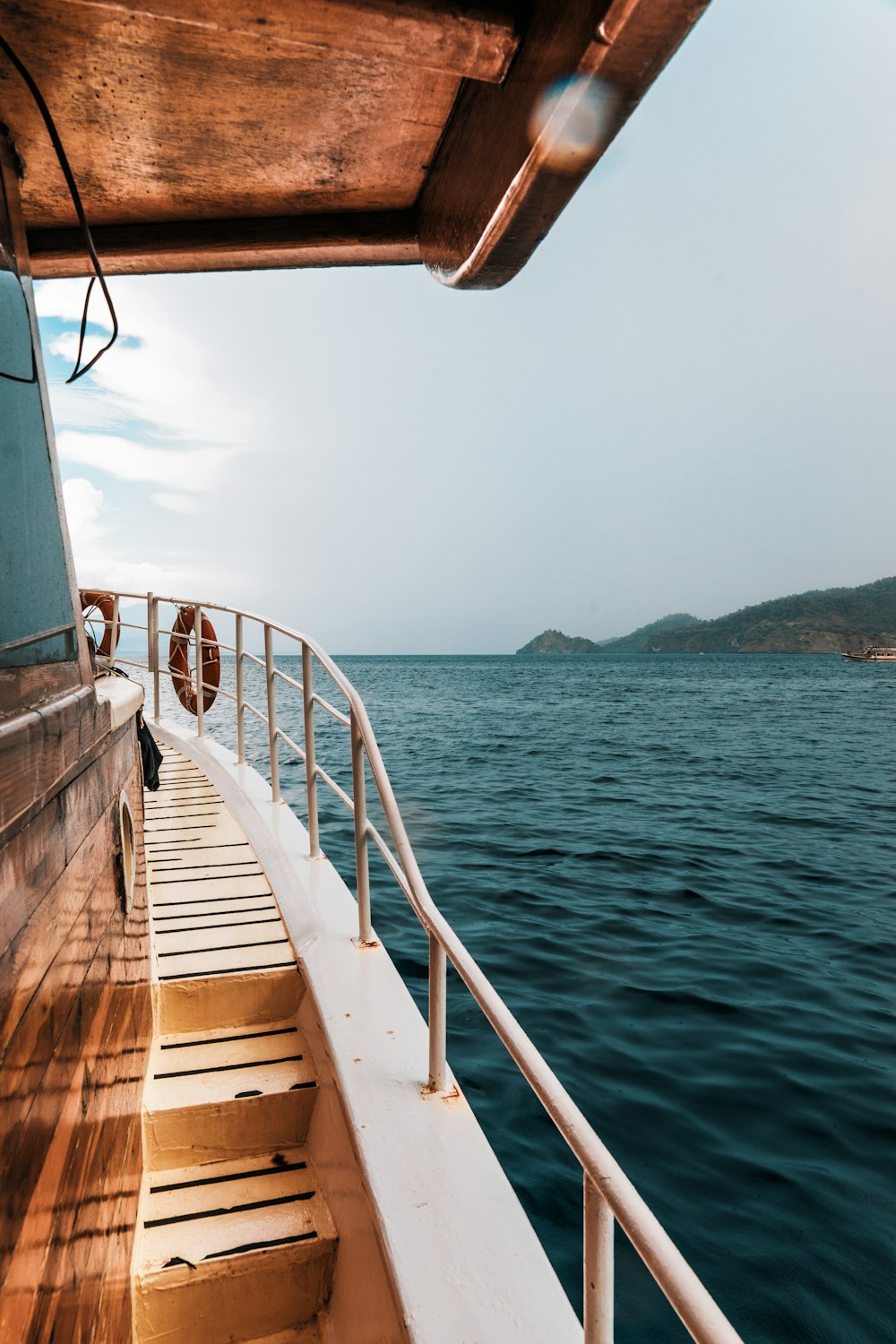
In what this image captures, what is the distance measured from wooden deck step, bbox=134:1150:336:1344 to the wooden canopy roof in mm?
2381

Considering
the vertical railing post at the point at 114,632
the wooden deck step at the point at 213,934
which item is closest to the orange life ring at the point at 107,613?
the vertical railing post at the point at 114,632

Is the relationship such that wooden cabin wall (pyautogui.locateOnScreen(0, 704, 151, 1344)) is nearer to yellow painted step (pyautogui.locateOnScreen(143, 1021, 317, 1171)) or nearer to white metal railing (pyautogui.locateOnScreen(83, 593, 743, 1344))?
yellow painted step (pyautogui.locateOnScreen(143, 1021, 317, 1171))

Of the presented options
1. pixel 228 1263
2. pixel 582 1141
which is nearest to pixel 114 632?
pixel 228 1263

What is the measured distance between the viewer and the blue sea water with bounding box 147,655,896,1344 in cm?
295

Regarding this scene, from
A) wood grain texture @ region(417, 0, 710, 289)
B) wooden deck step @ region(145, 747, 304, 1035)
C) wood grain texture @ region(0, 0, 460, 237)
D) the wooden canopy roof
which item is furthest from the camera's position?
wooden deck step @ region(145, 747, 304, 1035)

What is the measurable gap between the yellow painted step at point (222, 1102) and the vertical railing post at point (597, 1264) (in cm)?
160

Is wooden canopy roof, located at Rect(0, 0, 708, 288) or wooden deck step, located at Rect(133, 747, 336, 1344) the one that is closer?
wooden canopy roof, located at Rect(0, 0, 708, 288)

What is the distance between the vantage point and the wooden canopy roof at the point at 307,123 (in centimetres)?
109

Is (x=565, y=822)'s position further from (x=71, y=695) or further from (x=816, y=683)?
(x=816, y=683)

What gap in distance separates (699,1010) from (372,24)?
497 cm

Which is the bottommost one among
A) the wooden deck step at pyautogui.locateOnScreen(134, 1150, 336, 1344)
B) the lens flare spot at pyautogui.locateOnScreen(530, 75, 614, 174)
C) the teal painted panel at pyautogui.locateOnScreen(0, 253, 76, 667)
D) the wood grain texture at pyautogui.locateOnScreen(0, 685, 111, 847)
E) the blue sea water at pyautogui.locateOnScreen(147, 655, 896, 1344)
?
the blue sea water at pyautogui.locateOnScreen(147, 655, 896, 1344)

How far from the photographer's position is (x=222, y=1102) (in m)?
2.31

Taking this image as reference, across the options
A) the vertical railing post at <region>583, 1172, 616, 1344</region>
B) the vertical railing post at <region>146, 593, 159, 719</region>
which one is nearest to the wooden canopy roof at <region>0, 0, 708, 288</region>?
the vertical railing post at <region>583, 1172, 616, 1344</region>

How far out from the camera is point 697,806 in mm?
11859
